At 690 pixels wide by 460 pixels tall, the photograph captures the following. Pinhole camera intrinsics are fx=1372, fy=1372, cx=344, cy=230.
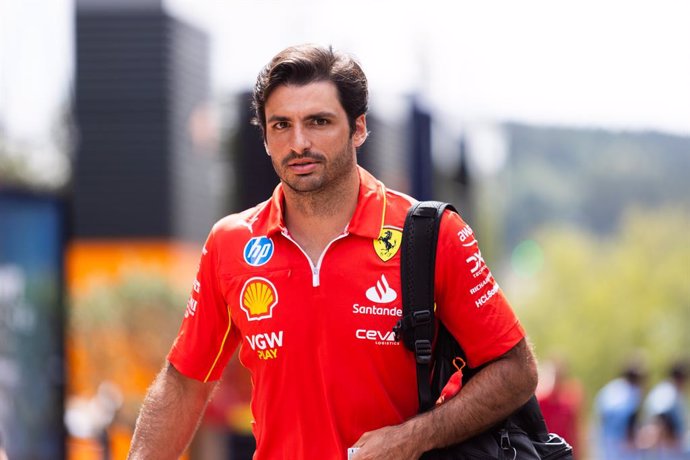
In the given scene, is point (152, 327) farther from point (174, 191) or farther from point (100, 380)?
point (174, 191)

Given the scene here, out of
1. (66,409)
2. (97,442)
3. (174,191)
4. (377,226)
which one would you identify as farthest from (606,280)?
Result: (377,226)

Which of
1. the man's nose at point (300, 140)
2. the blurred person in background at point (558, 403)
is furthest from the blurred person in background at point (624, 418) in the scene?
the man's nose at point (300, 140)

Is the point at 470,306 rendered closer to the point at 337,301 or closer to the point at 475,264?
the point at 475,264

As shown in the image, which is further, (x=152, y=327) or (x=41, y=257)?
(x=152, y=327)

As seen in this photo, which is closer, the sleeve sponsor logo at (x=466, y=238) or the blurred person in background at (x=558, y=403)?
the sleeve sponsor logo at (x=466, y=238)

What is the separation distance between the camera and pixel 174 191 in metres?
46.6

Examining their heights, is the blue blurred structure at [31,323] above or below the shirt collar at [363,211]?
below

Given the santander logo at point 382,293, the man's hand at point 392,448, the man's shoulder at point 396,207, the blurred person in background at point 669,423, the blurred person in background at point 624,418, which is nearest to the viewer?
the man's hand at point 392,448

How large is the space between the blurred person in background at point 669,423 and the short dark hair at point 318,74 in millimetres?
11284

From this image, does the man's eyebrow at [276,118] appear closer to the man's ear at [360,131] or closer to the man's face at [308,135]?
the man's face at [308,135]

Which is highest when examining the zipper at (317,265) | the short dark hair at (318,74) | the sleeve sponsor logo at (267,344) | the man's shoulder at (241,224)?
the short dark hair at (318,74)

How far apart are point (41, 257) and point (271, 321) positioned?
7.86m

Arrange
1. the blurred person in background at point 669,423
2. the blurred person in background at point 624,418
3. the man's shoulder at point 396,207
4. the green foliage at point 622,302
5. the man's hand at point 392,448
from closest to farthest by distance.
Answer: the man's hand at point 392,448
the man's shoulder at point 396,207
the blurred person in background at point 669,423
the blurred person in background at point 624,418
the green foliage at point 622,302

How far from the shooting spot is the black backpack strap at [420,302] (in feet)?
12.0
